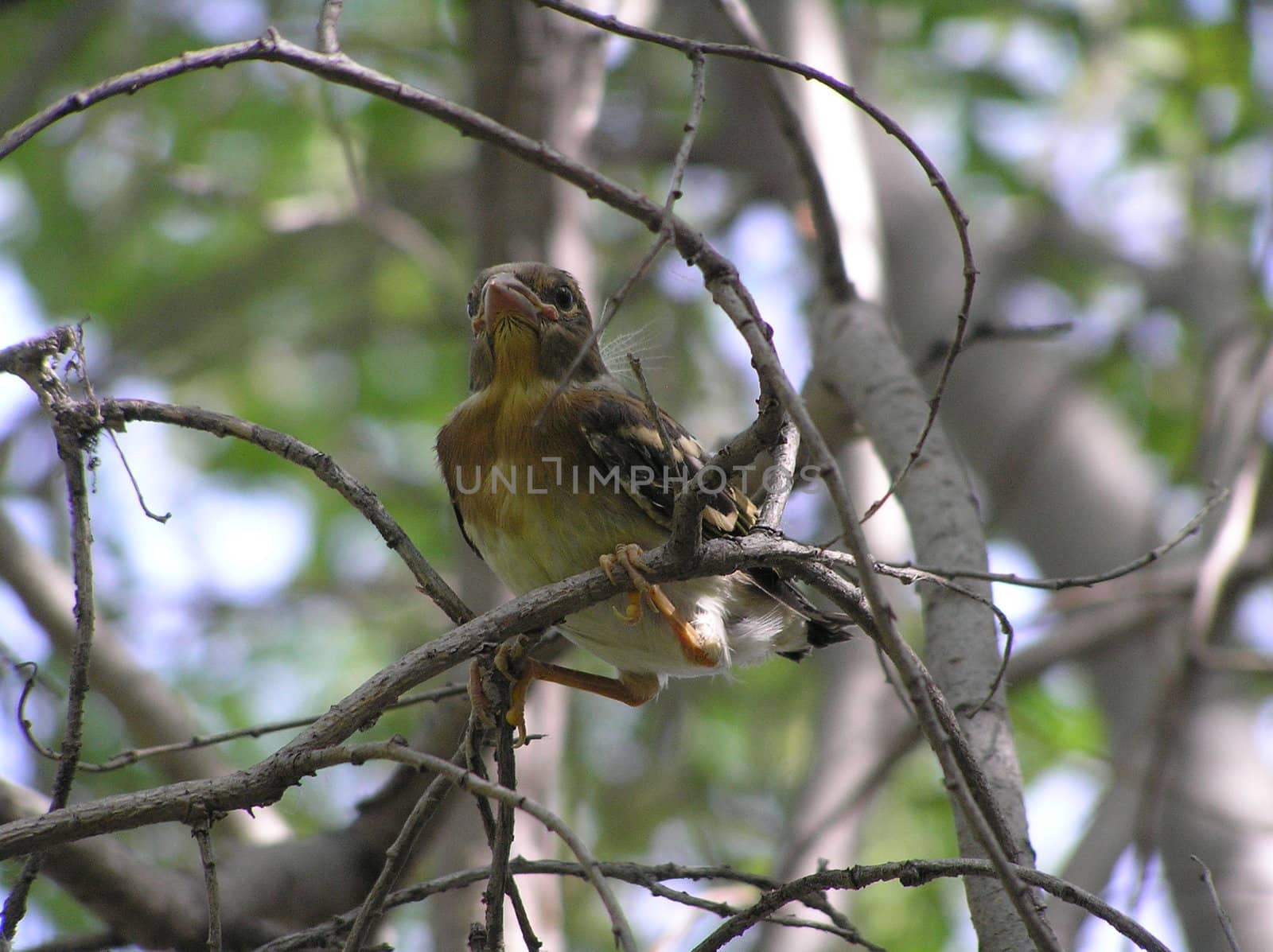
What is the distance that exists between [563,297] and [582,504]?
989 millimetres

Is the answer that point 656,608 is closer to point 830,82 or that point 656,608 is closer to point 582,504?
point 582,504

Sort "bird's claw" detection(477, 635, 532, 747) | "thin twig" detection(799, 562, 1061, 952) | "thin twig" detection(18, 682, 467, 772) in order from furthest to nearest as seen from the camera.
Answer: "bird's claw" detection(477, 635, 532, 747) → "thin twig" detection(18, 682, 467, 772) → "thin twig" detection(799, 562, 1061, 952)

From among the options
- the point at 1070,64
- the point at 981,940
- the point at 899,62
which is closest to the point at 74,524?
the point at 981,940

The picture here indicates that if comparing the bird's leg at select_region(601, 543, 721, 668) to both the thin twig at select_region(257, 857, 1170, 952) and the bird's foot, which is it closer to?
→ the bird's foot

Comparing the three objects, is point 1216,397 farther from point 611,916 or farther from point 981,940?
point 611,916

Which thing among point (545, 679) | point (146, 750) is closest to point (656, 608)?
point (545, 679)

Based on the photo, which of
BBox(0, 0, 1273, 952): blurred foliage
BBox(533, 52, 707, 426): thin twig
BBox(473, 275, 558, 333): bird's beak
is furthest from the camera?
BBox(0, 0, 1273, 952): blurred foliage

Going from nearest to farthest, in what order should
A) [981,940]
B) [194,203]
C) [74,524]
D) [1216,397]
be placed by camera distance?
1. [74,524]
2. [981,940]
3. [1216,397]
4. [194,203]

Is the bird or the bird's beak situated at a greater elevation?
the bird's beak

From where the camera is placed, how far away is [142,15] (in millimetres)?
6883

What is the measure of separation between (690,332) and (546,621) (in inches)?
200

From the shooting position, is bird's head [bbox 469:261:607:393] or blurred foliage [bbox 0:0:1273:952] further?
blurred foliage [bbox 0:0:1273:952]

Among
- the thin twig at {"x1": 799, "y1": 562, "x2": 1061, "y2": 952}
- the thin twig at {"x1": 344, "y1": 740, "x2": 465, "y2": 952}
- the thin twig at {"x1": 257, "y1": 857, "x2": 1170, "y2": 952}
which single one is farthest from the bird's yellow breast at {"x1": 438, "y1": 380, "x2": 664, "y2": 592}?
the thin twig at {"x1": 799, "y1": 562, "x2": 1061, "y2": 952}

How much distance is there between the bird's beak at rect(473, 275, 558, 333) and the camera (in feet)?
12.6
